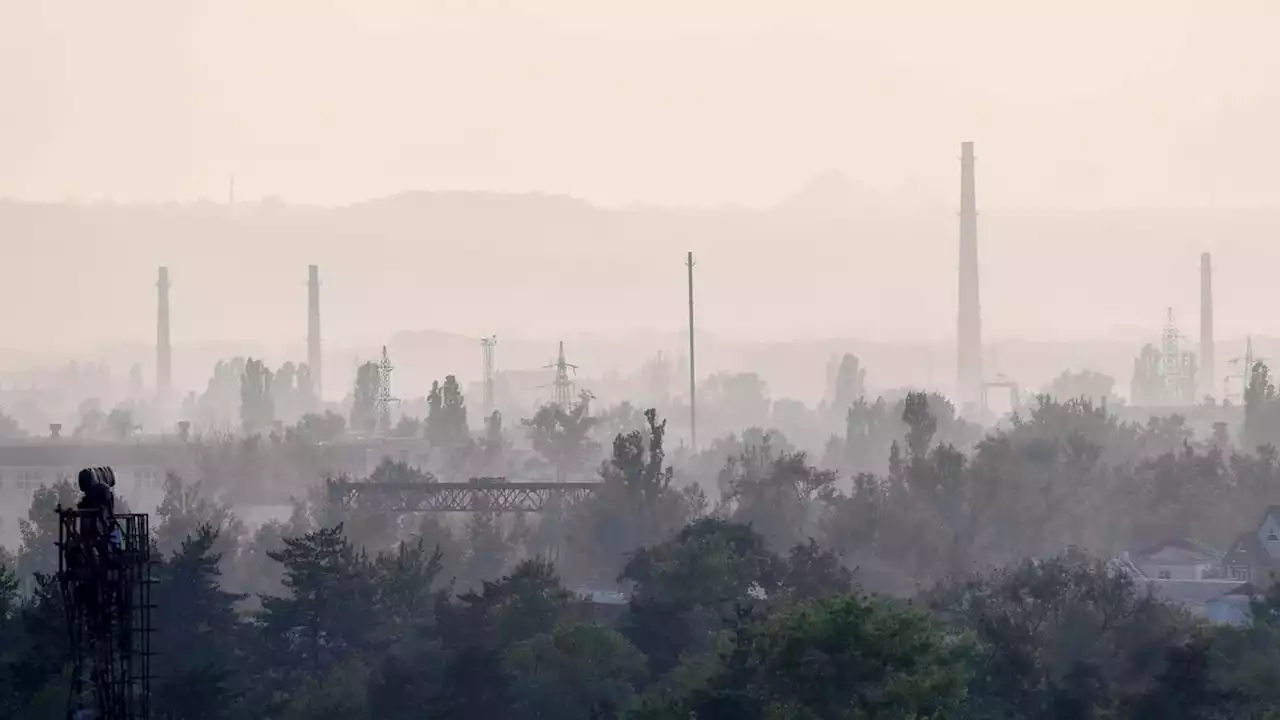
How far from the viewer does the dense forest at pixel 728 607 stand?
3869 centimetres

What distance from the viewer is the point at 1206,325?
531ft

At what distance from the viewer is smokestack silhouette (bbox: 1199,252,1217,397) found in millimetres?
158625

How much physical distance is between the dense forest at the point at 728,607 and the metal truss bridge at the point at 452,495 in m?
0.50

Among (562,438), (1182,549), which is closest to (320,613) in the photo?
(1182,549)

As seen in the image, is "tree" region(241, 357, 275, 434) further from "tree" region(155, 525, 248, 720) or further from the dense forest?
"tree" region(155, 525, 248, 720)

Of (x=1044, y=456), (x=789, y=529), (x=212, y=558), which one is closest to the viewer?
(x=212, y=558)

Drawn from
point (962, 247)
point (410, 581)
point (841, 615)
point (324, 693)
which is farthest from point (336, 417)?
point (841, 615)

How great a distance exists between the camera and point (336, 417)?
126 meters

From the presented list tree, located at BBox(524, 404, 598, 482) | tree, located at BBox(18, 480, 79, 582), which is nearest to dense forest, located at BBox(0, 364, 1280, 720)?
tree, located at BBox(18, 480, 79, 582)

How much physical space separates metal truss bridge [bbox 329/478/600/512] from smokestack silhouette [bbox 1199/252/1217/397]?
Result: 282 feet

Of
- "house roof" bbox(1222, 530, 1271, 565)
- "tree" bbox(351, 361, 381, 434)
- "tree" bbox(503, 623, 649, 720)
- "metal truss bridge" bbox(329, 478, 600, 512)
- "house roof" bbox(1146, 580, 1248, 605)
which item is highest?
"tree" bbox(351, 361, 381, 434)

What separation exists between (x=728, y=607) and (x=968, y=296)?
103435 millimetres

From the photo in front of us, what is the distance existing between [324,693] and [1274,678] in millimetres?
17666

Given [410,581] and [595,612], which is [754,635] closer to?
[595,612]
